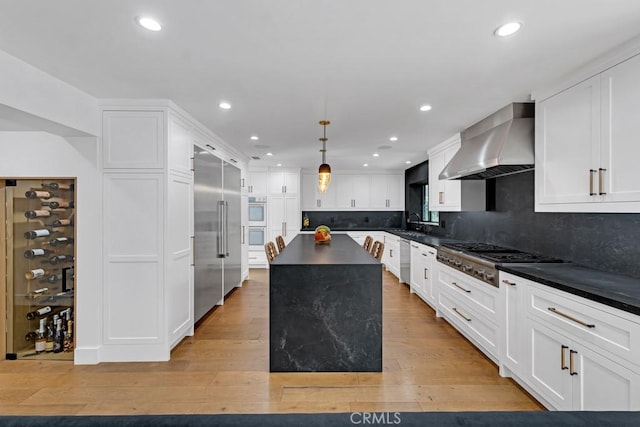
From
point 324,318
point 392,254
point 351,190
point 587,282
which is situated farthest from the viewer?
point 351,190

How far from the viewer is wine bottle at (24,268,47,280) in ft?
10.0

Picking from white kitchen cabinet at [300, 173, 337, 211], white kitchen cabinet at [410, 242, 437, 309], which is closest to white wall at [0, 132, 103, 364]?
white kitchen cabinet at [410, 242, 437, 309]

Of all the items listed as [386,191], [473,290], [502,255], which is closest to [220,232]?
[473,290]

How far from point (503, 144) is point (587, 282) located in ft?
4.57

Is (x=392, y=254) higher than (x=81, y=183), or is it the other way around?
(x=81, y=183)

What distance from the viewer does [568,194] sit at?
243cm

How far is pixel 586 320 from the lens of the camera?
182cm

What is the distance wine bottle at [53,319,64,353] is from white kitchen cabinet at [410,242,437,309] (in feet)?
13.7

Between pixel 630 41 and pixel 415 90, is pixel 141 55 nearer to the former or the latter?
pixel 415 90

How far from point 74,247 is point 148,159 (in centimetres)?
106

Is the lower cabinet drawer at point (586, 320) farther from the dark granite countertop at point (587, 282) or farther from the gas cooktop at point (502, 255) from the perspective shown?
the gas cooktop at point (502, 255)

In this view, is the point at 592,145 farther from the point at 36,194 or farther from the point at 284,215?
the point at 284,215

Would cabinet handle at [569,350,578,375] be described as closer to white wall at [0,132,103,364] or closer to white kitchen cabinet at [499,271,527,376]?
white kitchen cabinet at [499,271,527,376]

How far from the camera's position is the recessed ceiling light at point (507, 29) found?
70.6 inches
